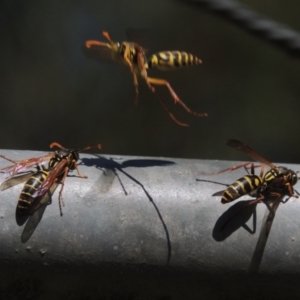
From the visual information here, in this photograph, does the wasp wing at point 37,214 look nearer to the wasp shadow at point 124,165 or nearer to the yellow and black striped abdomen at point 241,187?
the wasp shadow at point 124,165

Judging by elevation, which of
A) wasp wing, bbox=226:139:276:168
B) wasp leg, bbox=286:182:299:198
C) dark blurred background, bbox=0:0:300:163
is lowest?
wasp leg, bbox=286:182:299:198

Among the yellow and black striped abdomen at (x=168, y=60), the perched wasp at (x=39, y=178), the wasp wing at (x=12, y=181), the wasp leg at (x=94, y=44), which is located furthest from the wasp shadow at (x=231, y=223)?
the wasp leg at (x=94, y=44)

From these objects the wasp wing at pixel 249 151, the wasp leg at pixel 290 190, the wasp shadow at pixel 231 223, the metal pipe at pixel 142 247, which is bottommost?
the metal pipe at pixel 142 247

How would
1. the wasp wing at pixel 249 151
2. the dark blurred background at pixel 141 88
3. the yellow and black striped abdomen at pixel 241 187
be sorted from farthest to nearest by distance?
the dark blurred background at pixel 141 88 < the wasp wing at pixel 249 151 < the yellow and black striped abdomen at pixel 241 187

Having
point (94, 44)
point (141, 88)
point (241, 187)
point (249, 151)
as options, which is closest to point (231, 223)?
point (241, 187)

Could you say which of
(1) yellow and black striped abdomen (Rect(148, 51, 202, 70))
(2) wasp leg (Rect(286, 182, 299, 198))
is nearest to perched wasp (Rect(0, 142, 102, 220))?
(2) wasp leg (Rect(286, 182, 299, 198))

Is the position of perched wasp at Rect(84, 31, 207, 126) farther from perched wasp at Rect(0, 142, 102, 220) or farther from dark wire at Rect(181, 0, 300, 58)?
dark wire at Rect(181, 0, 300, 58)

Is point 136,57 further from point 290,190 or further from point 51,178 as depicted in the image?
point 290,190
